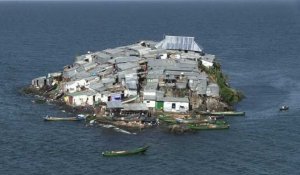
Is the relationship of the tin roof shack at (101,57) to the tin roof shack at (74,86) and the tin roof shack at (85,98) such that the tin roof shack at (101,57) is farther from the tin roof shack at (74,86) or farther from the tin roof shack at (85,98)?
the tin roof shack at (85,98)

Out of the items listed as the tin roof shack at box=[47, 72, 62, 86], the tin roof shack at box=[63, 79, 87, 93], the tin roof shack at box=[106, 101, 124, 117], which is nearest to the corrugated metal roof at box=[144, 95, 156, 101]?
the tin roof shack at box=[106, 101, 124, 117]

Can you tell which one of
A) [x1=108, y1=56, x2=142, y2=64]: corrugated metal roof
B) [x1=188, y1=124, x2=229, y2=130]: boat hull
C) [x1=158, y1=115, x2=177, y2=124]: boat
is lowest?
[x1=188, y1=124, x2=229, y2=130]: boat hull

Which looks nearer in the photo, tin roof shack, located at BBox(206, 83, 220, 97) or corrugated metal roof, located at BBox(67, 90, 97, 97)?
tin roof shack, located at BBox(206, 83, 220, 97)

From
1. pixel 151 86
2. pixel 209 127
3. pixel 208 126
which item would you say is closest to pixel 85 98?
pixel 151 86

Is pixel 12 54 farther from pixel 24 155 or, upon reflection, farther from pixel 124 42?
pixel 24 155

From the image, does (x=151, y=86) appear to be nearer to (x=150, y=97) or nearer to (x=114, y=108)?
(x=150, y=97)

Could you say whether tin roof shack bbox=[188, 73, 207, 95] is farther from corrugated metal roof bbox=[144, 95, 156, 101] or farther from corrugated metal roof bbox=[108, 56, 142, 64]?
corrugated metal roof bbox=[108, 56, 142, 64]

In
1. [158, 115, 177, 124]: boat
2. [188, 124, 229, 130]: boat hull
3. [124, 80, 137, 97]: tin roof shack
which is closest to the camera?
[188, 124, 229, 130]: boat hull

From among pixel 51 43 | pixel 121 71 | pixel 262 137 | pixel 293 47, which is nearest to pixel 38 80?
pixel 121 71

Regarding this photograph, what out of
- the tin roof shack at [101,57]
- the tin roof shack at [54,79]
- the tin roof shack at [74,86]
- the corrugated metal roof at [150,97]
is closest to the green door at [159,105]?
the corrugated metal roof at [150,97]
